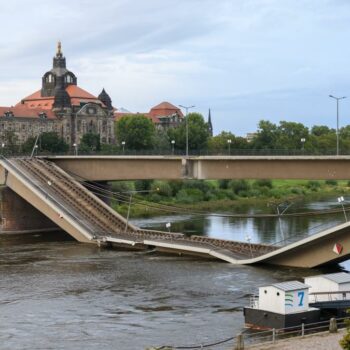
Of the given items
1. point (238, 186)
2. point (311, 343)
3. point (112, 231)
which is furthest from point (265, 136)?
point (311, 343)

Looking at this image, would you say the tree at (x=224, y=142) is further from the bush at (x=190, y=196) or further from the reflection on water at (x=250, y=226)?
the reflection on water at (x=250, y=226)

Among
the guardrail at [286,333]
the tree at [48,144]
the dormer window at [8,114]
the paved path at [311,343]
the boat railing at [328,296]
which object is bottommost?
the guardrail at [286,333]

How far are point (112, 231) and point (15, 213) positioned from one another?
1588 cm

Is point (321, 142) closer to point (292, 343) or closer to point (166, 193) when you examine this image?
point (166, 193)

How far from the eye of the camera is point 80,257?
65.1 metres

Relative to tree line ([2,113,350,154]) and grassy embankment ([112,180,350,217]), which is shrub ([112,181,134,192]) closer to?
grassy embankment ([112,180,350,217])

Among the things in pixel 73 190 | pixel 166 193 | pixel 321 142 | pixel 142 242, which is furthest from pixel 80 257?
pixel 321 142

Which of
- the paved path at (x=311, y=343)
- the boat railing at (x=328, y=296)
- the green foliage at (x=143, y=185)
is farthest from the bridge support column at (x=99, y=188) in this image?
the paved path at (x=311, y=343)

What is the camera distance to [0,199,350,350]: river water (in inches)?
1527

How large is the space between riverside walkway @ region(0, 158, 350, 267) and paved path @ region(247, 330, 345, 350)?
780 inches

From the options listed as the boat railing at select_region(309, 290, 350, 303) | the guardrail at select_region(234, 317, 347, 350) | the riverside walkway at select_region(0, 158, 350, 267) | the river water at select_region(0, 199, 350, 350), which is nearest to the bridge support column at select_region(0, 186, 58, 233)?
the riverside walkway at select_region(0, 158, 350, 267)

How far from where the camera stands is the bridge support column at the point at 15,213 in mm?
84250

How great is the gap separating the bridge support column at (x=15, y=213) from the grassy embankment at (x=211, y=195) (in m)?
17.4

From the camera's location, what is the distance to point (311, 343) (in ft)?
109
